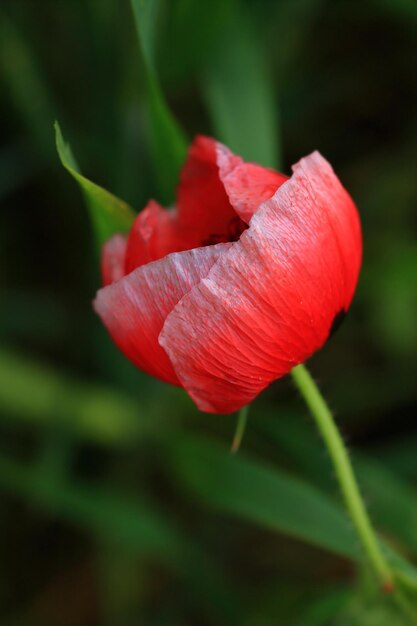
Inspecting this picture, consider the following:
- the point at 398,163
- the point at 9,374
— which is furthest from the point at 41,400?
the point at 398,163

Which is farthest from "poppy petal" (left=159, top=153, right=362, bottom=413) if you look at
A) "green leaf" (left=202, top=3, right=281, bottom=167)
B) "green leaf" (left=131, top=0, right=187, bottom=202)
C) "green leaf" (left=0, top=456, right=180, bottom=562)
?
"green leaf" (left=0, top=456, right=180, bottom=562)

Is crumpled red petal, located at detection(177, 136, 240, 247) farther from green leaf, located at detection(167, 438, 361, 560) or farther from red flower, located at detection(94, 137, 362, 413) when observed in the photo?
green leaf, located at detection(167, 438, 361, 560)

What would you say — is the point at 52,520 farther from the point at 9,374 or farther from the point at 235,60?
the point at 235,60

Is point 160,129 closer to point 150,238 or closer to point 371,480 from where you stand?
point 150,238

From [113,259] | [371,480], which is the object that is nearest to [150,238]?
[113,259]

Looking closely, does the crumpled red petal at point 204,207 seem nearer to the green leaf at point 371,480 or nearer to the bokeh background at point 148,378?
the bokeh background at point 148,378

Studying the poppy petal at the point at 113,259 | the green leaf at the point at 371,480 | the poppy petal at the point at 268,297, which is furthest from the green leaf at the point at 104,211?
the green leaf at the point at 371,480
